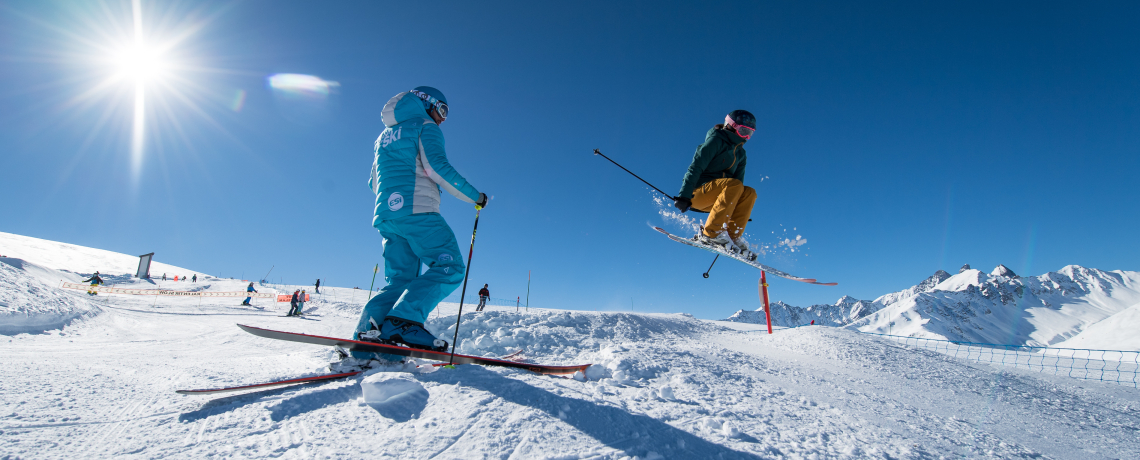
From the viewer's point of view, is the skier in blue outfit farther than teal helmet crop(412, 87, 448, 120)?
No

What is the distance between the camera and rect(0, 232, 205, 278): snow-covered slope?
121ft

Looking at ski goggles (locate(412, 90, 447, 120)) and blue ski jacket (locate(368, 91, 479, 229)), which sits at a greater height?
ski goggles (locate(412, 90, 447, 120))

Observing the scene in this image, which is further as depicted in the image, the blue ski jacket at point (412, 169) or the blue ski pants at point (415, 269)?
the blue ski jacket at point (412, 169)

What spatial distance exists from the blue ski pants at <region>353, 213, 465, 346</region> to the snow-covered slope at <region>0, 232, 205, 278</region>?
48.4 meters

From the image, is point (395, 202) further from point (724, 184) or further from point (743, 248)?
point (743, 248)

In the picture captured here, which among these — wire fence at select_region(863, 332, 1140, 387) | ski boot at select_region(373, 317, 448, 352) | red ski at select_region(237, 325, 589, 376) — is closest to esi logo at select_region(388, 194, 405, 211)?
ski boot at select_region(373, 317, 448, 352)

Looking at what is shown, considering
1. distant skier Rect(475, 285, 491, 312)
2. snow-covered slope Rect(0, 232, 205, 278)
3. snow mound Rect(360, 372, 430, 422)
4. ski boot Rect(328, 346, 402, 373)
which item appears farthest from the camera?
snow-covered slope Rect(0, 232, 205, 278)

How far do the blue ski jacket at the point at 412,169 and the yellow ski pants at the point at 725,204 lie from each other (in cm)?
366

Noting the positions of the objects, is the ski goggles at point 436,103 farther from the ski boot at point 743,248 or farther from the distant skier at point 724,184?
the ski boot at point 743,248

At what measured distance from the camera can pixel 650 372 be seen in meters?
3.13

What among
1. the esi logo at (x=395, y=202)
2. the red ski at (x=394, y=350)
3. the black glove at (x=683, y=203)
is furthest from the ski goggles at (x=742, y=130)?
the esi logo at (x=395, y=202)

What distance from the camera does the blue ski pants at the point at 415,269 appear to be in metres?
3.22

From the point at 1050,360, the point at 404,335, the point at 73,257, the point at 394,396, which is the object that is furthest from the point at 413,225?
the point at 73,257

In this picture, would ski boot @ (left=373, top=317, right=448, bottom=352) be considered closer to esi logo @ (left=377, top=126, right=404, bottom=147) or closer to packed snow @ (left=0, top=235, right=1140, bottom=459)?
packed snow @ (left=0, top=235, right=1140, bottom=459)
